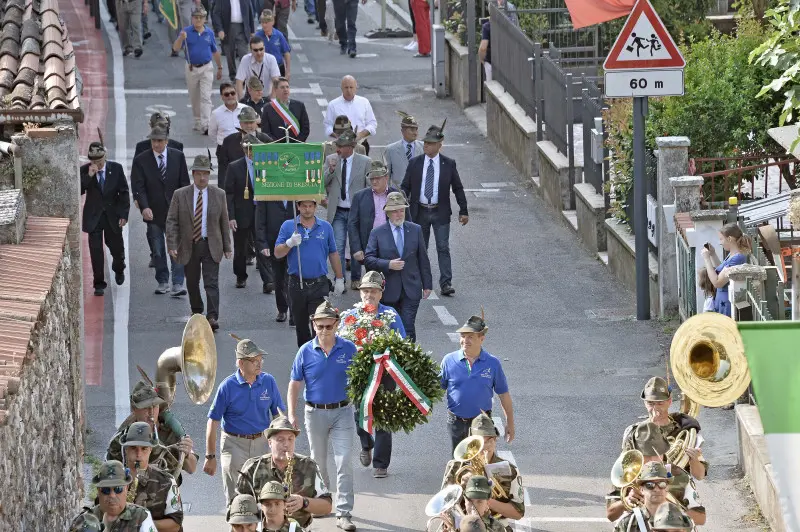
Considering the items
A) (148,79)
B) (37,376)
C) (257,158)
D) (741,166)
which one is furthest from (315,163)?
(148,79)

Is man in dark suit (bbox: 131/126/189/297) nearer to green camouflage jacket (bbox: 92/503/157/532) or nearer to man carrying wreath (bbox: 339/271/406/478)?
man carrying wreath (bbox: 339/271/406/478)

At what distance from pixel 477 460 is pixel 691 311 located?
21.7 ft

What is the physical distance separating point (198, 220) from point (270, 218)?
906 mm

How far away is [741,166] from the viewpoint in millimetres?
20234

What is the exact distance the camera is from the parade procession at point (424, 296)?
11586 mm

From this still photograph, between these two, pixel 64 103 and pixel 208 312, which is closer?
Answer: pixel 64 103

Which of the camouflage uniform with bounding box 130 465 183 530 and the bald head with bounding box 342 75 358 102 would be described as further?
the bald head with bounding box 342 75 358 102

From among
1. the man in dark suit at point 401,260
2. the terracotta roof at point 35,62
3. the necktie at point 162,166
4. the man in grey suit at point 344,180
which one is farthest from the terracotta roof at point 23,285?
the man in grey suit at point 344,180

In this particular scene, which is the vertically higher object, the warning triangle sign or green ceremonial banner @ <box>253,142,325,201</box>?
the warning triangle sign

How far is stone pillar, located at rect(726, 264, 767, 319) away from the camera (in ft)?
49.5

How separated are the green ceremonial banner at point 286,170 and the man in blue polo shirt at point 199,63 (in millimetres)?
9603

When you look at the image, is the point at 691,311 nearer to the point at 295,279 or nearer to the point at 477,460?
the point at 295,279

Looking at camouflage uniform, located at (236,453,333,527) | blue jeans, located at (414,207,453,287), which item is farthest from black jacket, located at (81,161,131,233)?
camouflage uniform, located at (236,453,333,527)

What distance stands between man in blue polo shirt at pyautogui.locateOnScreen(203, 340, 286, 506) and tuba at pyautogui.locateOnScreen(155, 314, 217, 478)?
156 millimetres
